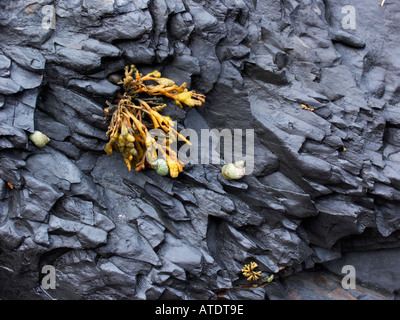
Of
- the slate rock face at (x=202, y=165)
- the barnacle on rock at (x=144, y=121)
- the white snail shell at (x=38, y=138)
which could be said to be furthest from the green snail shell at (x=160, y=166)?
the white snail shell at (x=38, y=138)

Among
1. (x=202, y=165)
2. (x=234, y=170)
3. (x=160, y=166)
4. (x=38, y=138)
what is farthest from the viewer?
(x=202, y=165)

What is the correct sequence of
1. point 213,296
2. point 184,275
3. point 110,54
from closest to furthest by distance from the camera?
point 110,54 < point 184,275 < point 213,296

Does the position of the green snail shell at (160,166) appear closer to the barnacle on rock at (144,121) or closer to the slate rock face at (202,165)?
the barnacle on rock at (144,121)

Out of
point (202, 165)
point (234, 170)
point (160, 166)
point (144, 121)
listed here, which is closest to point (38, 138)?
point (144, 121)

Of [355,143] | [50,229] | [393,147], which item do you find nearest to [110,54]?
[50,229]

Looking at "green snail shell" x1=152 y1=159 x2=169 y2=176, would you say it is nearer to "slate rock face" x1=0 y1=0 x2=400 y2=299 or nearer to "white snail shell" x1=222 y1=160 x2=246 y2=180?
"slate rock face" x1=0 y1=0 x2=400 y2=299

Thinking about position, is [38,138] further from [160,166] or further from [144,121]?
[160,166]

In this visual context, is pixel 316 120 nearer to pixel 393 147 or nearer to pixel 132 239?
pixel 393 147
